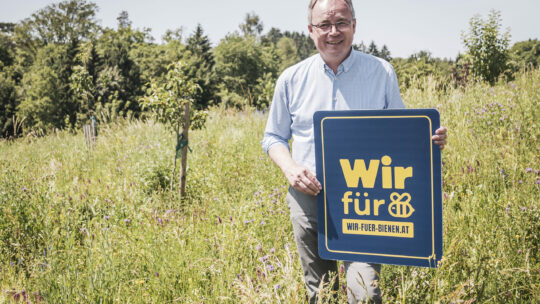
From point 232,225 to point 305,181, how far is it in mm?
1397

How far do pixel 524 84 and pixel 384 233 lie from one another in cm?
582

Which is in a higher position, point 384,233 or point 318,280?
point 384,233

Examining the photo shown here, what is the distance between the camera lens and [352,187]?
1492 mm

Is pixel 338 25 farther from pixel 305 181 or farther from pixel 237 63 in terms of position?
pixel 237 63

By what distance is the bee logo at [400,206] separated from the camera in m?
1.42

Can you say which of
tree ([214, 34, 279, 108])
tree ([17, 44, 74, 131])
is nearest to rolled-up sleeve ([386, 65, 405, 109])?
tree ([17, 44, 74, 131])

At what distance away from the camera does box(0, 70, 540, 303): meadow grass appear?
207 cm

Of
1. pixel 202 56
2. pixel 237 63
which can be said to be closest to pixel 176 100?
pixel 202 56

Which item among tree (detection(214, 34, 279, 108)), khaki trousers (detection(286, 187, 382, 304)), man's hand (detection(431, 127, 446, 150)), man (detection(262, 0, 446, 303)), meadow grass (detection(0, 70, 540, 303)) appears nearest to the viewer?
man's hand (detection(431, 127, 446, 150))

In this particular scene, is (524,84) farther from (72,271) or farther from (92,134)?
(92,134)

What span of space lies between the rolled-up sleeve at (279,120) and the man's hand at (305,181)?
1.23ft

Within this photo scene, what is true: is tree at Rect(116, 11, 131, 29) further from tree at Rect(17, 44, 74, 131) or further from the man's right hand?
the man's right hand

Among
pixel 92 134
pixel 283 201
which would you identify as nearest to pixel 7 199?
pixel 283 201

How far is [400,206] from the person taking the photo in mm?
1422
